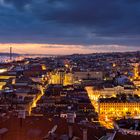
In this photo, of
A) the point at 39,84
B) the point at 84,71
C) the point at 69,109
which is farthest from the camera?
the point at 84,71

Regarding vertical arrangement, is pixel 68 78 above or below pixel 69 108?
below

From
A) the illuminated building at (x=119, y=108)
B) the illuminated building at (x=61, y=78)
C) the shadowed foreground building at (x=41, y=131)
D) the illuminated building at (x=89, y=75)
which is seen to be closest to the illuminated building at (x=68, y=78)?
the illuminated building at (x=61, y=78)

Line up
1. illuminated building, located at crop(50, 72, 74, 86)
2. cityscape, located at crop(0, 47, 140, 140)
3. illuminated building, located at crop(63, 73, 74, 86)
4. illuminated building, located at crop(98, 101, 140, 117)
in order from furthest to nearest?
illuminated building, located at crop(63, 73, 74, 86), illuminated building, located at crop(50, 72, 74, 86), illuminated building, located at crop(98, 101, 140, 117), cityscape, located at crop(0, 47, 140, 140)

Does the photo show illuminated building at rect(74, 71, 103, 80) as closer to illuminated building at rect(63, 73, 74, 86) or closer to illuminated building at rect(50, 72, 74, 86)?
illuminated building at rect(63, 73, 74, 86)

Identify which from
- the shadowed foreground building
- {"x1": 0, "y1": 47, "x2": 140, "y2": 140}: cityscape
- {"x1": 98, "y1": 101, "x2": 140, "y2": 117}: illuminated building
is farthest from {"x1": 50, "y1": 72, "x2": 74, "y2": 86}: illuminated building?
the shadowed foreground building

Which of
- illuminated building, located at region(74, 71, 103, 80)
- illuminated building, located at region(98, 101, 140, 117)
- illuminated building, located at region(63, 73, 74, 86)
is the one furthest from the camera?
illuminated building, located at region(74, 71, 103, 80)

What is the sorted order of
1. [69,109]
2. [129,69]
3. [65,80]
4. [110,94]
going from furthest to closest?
1. [129,69]
2. [65,80]
3. [110,94]
4. [69,109]

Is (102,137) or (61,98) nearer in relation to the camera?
(102,137)

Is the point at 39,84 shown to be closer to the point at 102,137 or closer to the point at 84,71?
the point at 84,71

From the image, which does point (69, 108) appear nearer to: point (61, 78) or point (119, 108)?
point (119, 108)

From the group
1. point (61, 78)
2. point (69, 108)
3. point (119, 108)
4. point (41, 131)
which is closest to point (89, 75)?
point (61, 78)

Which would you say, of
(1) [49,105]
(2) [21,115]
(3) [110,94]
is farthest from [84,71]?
(2) [21,115]
